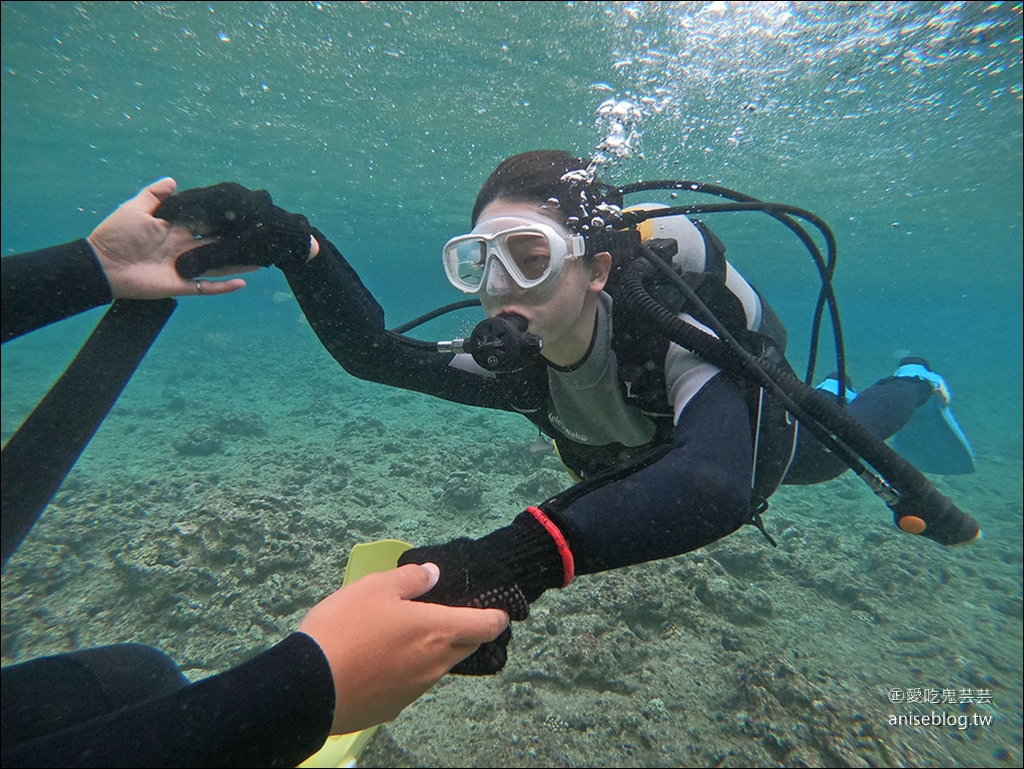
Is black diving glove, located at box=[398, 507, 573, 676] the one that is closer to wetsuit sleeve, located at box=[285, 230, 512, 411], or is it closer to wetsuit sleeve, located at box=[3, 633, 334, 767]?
wetsuit sleeve, located at box=[3, 633, 334, 767]

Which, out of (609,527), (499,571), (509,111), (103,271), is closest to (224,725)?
(499,571)

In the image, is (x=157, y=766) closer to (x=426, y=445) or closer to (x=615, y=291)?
(x=615, y=291)

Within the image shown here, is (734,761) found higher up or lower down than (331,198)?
lower down

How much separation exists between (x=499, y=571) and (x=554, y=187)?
170 centimetres

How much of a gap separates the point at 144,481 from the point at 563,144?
1579 cm

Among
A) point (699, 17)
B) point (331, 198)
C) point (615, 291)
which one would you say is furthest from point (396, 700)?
point (331, 198)

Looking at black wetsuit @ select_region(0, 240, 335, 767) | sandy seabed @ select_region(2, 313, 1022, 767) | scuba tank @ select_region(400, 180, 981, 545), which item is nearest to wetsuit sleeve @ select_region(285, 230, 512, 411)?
scuba tank @ select_region(400, 180, 981, 545)

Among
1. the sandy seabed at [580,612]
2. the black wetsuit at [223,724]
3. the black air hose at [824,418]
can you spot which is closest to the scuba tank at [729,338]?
the black air hose at [824,418]

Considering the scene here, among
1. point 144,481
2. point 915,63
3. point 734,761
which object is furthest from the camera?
point 915,63

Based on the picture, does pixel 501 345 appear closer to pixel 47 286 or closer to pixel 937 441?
pixel 47 286

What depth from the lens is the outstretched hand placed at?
1.75m

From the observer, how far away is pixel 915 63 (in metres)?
11.5

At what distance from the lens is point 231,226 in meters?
1.99

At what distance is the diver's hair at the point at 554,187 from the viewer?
7.18ft
